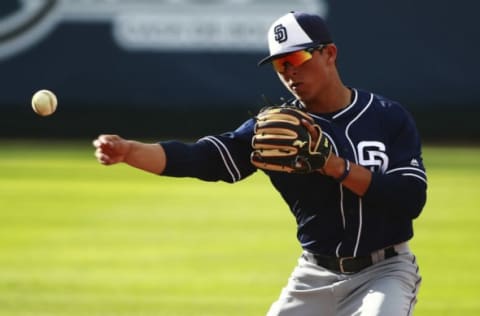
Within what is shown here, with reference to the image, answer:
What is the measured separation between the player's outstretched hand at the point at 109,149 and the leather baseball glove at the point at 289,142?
1.99 feet

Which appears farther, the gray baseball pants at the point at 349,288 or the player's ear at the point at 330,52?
the player's ear at the point at 330,52

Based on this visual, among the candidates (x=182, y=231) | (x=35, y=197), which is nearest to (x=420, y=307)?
(x=182, y=231)

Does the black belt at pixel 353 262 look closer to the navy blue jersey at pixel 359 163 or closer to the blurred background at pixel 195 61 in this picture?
the navy blue jersey at pixel 359 163

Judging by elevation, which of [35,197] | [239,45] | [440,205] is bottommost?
[440,205]

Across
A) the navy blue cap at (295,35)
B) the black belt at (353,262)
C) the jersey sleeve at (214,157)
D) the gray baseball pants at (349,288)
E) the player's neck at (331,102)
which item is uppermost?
the navy blue cap at (295,35)

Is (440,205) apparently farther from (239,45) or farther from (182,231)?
(239,45)

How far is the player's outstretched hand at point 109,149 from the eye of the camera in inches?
200

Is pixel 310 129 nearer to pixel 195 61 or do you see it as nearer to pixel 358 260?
pixel 358 260

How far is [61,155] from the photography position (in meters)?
19.1

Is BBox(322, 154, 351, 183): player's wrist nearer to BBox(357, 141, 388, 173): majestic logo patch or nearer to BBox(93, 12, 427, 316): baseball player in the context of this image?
BBox(93, 12, 427, 316): baseball player

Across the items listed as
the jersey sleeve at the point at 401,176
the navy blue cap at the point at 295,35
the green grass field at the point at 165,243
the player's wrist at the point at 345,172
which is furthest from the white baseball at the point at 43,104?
the green grass field at the point at 165,243

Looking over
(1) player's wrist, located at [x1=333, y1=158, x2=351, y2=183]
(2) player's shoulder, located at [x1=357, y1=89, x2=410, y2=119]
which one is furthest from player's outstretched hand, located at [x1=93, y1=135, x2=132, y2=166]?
(2) player's shoulder, located at [x1=357, y1=89, x2=410, y2=119]

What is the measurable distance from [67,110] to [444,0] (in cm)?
687

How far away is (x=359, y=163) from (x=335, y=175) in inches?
12.0
